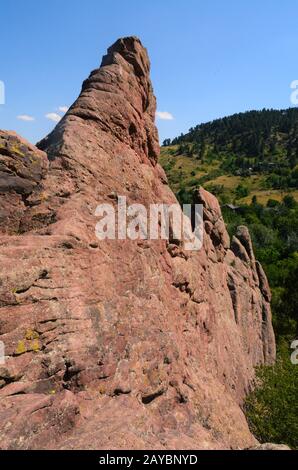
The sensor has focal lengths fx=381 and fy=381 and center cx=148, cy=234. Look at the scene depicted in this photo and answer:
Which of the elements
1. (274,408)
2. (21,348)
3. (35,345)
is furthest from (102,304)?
(274,408)

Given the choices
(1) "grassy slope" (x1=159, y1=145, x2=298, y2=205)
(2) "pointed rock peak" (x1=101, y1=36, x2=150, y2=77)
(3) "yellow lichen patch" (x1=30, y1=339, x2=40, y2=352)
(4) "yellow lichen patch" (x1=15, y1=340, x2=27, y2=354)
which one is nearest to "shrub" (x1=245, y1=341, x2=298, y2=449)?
(3) "yellow lichen patch" (x1=30, y1=339, x2=40, y2=352)

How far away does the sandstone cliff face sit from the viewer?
9.23 meters

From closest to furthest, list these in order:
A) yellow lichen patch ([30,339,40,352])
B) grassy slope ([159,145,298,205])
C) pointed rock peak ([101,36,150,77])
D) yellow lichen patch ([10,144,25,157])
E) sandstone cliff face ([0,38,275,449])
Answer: sandstone cliff face ([0,38,275,449]) → yellow lichen patch ([30,339,40,352]) → yellow lichen patch ([10,144,25,157]) → pointed rock peak ([101,36,150,77]) → grassy slope ([159,145,298,205])

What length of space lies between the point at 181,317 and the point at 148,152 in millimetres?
8816

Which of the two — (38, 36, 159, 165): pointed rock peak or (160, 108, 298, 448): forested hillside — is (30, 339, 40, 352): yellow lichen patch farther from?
(160, 108, 298, 448): forested hillside

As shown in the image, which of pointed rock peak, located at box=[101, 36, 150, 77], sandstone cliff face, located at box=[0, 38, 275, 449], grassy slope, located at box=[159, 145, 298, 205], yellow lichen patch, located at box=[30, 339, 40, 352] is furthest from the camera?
grassy slope, located at box=[159, 145, 298, 205]

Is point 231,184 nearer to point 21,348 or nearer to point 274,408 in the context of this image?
point 274,408

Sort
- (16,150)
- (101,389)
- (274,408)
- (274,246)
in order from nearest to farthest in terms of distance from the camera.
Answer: (101,389), (16,150), (274,408), (274,246)

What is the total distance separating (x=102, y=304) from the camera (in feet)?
38.6

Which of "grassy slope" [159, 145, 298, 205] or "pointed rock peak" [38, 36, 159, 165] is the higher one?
"grassy slope" [159, 145, 298, 205]

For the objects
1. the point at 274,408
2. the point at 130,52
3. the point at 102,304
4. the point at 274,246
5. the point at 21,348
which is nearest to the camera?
the point at 21,348

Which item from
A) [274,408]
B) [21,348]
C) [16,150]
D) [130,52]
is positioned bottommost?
[274,408]

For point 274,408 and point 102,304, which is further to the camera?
point 274,408

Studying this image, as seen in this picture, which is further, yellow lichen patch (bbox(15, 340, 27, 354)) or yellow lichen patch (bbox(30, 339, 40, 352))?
yellow lichen patch (bbox(30, 339, 40, 352))
